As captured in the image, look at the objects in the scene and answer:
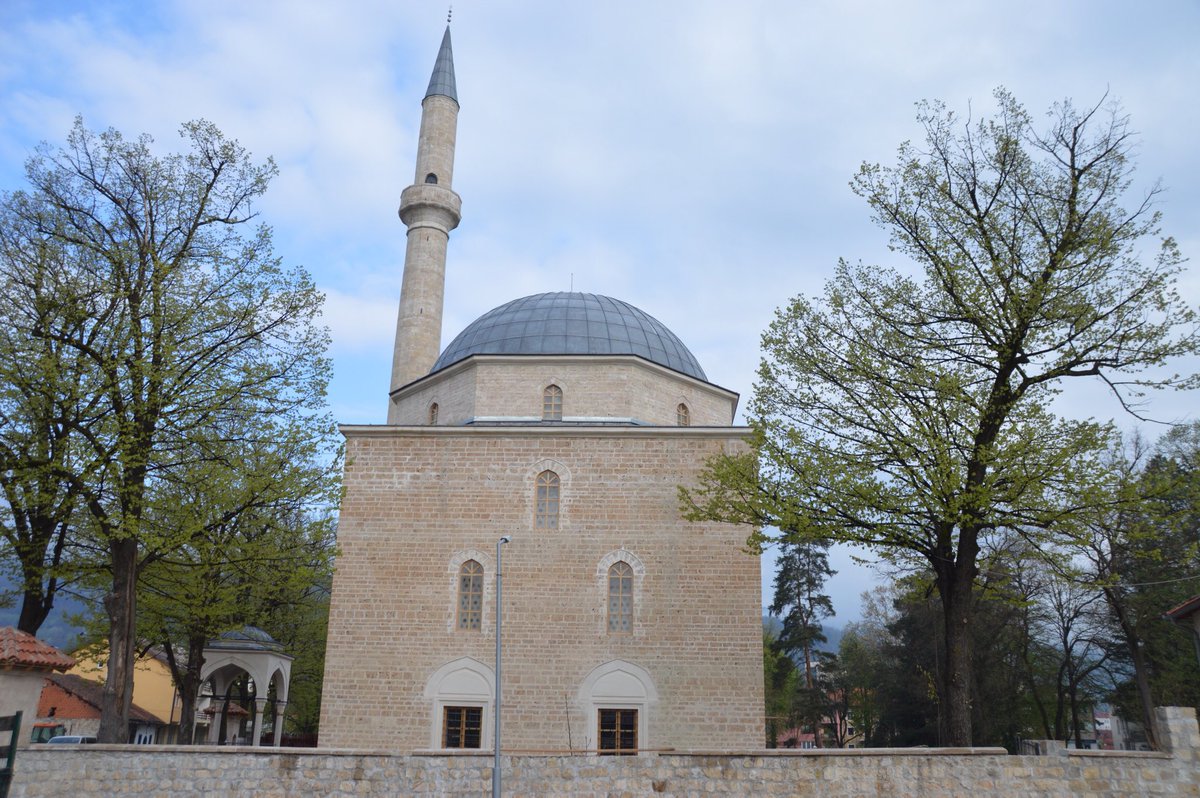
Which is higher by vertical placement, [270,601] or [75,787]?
[270,601]

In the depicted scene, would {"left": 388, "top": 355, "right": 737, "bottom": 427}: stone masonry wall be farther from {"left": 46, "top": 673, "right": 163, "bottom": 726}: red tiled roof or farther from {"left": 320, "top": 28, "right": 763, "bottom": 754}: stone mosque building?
{"left": 46, "top": 673, "right": 163, "bottom": 726}: red tiled roof

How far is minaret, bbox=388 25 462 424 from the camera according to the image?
77.7ft

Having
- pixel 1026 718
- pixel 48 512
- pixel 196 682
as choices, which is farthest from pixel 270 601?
pixel 1026 718

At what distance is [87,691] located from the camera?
1121 inches

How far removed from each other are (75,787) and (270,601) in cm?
1275

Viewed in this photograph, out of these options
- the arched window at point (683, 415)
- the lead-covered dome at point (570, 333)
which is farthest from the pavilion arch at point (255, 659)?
the arched window at point (683, 415)

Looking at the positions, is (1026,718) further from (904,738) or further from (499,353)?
(499,353)

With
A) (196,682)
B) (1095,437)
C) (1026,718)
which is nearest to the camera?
(1095,437)

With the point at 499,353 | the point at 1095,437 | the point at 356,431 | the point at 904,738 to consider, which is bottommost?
the point at 904,738

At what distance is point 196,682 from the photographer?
19.0 m

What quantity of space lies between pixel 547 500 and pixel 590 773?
23.4 feet

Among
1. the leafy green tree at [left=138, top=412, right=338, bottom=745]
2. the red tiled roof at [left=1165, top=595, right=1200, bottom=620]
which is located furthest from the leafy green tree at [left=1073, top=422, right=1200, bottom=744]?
the leafy green tree at [left=138, top=412, right=338, bottom=745]

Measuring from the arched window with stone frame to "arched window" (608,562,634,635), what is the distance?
1.44 m

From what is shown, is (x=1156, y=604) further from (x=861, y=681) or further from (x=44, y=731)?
(x=44, y=731)
